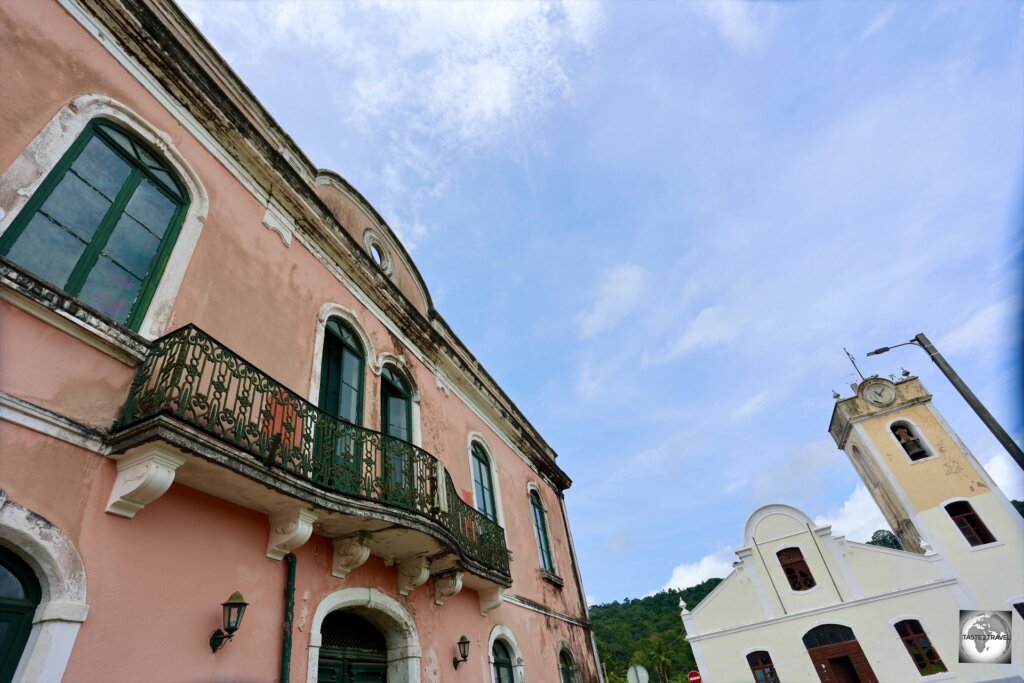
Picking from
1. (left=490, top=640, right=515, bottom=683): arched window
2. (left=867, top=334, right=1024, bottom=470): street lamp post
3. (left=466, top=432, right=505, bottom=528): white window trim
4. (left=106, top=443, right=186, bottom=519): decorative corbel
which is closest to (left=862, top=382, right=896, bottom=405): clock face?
(left=867, top=334, right=1024, bottom=470): street lamp post

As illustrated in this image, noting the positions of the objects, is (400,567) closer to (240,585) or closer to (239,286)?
(240,585)

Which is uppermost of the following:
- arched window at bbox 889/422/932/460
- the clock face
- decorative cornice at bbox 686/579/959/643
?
the clock face

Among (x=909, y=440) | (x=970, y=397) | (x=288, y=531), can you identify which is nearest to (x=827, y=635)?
(x=909, y=440)

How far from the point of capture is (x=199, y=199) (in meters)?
5.59

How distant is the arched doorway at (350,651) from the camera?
532cm

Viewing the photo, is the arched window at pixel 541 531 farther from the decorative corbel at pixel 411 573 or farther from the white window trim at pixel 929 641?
the white window trim at pixel 929 641

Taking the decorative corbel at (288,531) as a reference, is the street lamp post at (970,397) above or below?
above

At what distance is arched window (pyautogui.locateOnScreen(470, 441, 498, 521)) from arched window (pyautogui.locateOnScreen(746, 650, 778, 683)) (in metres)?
19.1

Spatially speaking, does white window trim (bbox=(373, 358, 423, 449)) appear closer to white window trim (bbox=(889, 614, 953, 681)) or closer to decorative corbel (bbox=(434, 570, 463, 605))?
decorative corbel (bbox=(434, 570, 463, 605))

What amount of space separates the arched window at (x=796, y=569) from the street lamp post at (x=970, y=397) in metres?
18.8

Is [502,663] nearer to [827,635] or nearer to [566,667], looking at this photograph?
[566,667]

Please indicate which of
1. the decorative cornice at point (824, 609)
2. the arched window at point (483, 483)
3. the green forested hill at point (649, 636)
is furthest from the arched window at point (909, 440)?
the arched window at point (483, 483)

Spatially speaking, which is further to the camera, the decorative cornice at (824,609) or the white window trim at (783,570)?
the white window trim at (783,570)

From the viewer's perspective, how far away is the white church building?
20.5 meters
